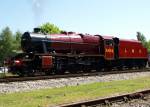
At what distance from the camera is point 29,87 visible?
1814 cm

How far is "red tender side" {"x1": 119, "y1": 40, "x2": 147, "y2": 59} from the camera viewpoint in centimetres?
3625

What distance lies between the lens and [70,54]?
2884cm

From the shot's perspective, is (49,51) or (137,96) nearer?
(137,96)

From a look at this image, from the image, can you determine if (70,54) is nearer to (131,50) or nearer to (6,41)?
(131,50)

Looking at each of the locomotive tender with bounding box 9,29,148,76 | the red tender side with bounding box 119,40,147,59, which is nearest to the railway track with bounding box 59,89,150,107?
the locomotive tender with bounding box 9,29,148,76

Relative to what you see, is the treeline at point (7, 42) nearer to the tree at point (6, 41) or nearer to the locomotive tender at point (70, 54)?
the tree at point (6, 41)

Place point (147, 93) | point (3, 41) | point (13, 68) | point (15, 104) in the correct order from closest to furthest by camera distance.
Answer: point (15, 104)
point (147, 93)
point (13, 68)
point (3, 41)

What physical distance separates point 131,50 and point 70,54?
1152 centimetres

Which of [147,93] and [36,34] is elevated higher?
[36,34]

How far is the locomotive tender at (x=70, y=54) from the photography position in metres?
25.3

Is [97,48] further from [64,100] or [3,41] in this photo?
[3,41]

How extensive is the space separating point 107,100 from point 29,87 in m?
6.77

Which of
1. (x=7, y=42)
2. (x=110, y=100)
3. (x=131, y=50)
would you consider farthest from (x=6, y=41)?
(x=110, y=100)

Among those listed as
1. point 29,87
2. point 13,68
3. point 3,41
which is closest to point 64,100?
point 29,87
